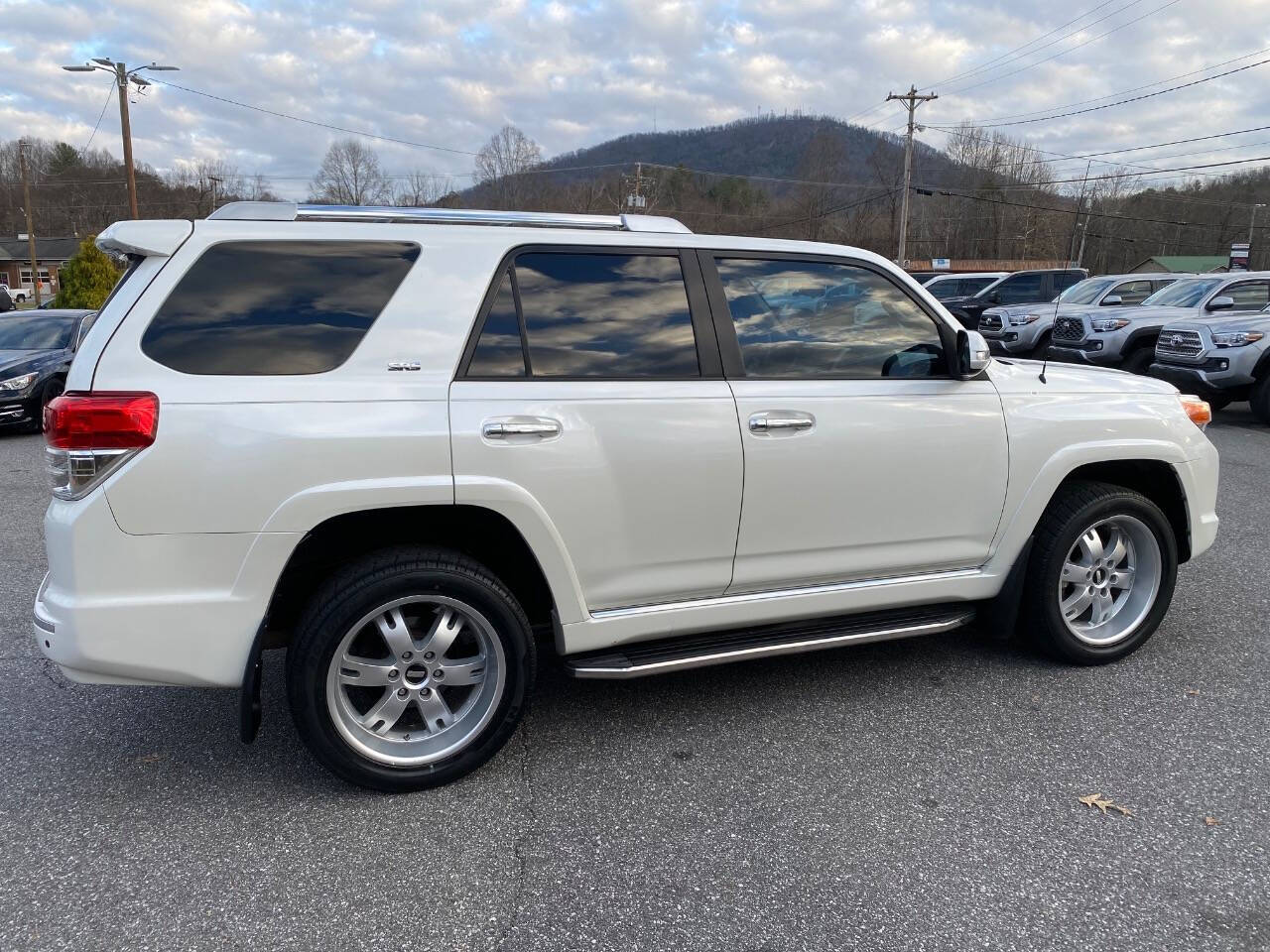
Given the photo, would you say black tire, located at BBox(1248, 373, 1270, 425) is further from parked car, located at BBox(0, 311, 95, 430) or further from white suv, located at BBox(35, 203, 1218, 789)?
parked car, located at BBox(0, 311, 95, 430)

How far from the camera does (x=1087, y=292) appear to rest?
1622 cm

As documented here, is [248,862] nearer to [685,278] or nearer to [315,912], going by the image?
[315,912]

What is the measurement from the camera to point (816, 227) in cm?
5325

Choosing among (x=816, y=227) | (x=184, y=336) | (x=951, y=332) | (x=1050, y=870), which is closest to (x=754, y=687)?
(x=1050, y=870)

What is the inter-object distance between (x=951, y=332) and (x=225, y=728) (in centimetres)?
336

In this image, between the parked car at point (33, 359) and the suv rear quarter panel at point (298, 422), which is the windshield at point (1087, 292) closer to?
the suv rear quarter panel at point (298, 422)

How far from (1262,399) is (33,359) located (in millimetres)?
15777

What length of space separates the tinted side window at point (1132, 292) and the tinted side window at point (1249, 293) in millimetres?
2641

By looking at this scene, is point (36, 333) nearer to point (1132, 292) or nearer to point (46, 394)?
point (46, 394)

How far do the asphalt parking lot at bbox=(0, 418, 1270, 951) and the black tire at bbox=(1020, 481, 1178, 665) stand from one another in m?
0.12

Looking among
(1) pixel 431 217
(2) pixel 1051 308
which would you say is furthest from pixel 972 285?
(1) pixel 431 217

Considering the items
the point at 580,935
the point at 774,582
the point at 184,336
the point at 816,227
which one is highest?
the point at 816,227

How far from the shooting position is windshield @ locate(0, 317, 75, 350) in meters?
11.5

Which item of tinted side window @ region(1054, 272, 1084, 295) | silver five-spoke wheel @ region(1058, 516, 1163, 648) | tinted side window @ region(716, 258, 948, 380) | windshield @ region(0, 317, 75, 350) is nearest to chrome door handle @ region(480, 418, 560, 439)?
tinted side window @ region(716, 258, 948, 380)
